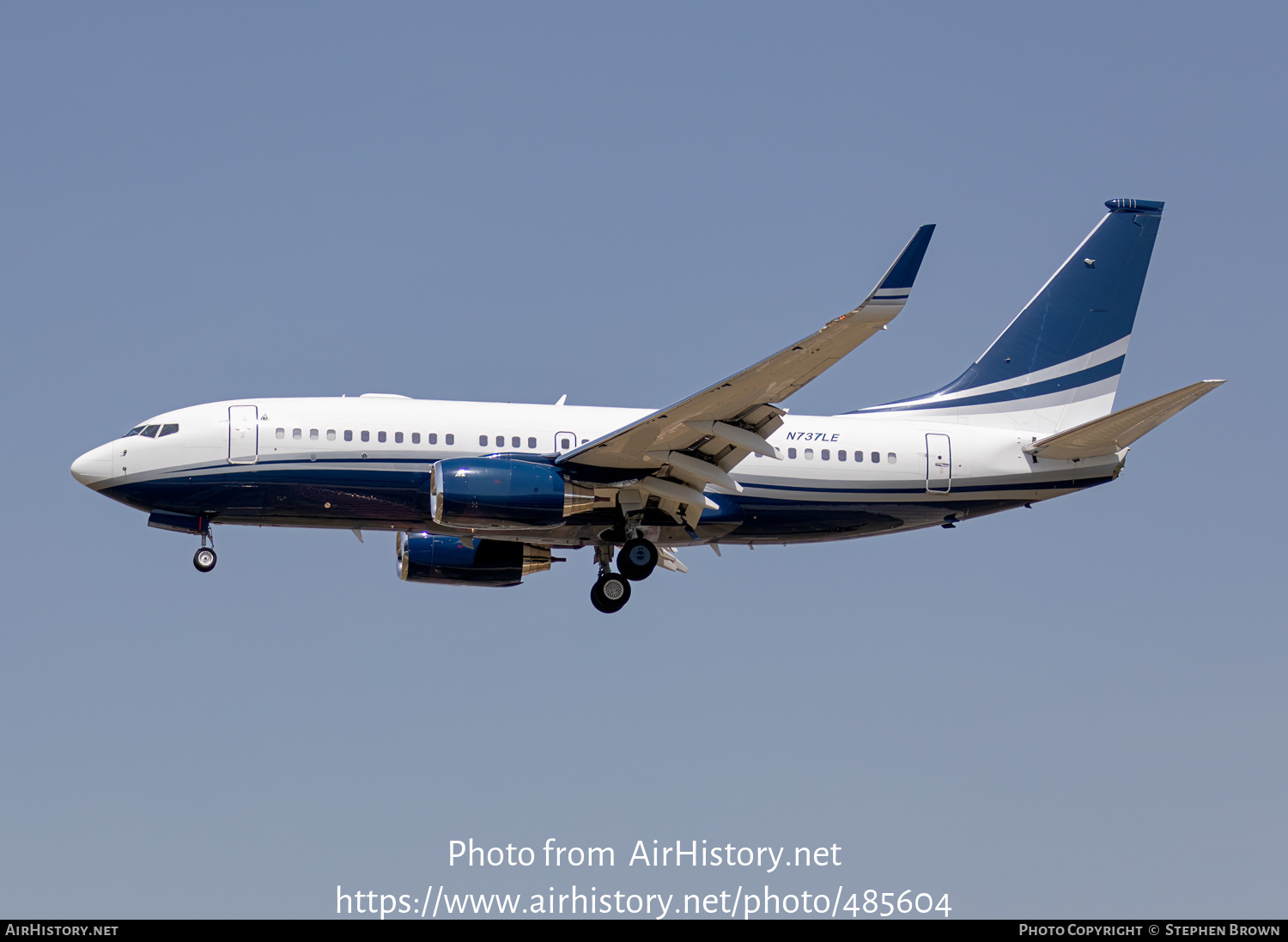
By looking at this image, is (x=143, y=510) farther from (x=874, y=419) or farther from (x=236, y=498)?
(x=874, y=419)

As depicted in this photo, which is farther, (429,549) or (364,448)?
(429,549)

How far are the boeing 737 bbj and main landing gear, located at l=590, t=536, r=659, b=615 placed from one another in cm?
4

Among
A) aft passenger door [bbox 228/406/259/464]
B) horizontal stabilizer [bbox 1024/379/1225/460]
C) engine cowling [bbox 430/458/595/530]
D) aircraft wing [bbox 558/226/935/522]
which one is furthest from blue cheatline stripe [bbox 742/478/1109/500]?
aft passenger door [bbox 228/406/259/464]

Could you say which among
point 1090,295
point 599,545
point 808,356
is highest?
point 1090,295

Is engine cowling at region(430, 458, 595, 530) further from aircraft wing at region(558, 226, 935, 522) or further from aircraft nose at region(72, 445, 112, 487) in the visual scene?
aircraft nose at region(72, 445, 112, 487)

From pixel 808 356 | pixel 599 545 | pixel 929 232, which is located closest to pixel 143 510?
pixel 599 545

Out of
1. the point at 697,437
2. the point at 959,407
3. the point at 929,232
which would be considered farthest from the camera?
the point at 959,407

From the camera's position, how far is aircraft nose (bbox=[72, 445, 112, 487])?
31703 millimetres

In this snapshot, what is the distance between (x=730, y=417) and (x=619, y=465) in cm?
275

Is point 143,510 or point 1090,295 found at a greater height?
point 1090,295

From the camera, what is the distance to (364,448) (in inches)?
1236

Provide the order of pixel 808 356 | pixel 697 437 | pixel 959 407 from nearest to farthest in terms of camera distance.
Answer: pixel 808 356, pixel 697 437, pixel 959 407

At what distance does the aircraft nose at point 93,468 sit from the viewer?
3170cm

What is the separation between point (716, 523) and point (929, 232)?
9.72 meters
